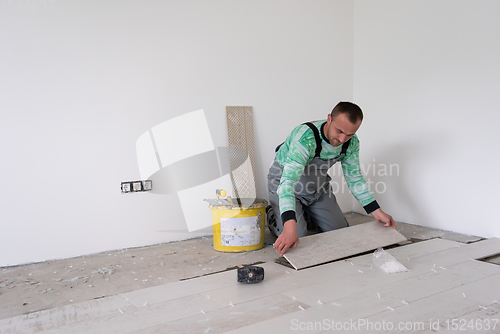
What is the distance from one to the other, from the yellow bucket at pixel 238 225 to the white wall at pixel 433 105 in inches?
61.6

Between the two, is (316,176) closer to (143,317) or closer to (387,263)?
(387,263)

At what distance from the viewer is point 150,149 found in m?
3.00

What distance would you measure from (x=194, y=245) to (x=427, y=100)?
7.51 feet

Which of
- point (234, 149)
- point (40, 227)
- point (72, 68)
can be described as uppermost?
point (72, 68)

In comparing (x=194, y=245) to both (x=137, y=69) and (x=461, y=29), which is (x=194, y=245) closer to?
(x=137, y=69)

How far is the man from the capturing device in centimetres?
223

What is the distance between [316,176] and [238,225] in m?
0.68

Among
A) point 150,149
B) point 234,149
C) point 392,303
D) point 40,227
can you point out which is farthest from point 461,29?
point 40,227

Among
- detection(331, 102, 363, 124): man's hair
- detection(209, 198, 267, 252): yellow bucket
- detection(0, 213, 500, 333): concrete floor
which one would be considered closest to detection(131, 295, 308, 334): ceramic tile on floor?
detection(0, 213, 500, 333): concrete floor

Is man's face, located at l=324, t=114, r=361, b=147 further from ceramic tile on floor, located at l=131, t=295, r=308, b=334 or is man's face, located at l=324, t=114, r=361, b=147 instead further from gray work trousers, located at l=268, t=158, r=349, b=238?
ceramic tile on floor, located at l=131, t=295, r=308, b=334

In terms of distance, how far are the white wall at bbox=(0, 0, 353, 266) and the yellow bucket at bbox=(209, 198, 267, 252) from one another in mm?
523

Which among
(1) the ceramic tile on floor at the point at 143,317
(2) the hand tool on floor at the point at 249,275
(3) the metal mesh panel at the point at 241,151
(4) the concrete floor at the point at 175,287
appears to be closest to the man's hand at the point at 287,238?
(4) the concrete floor at the point at 175,287

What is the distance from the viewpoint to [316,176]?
2863 millimetres

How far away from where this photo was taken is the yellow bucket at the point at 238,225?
8.87ft
